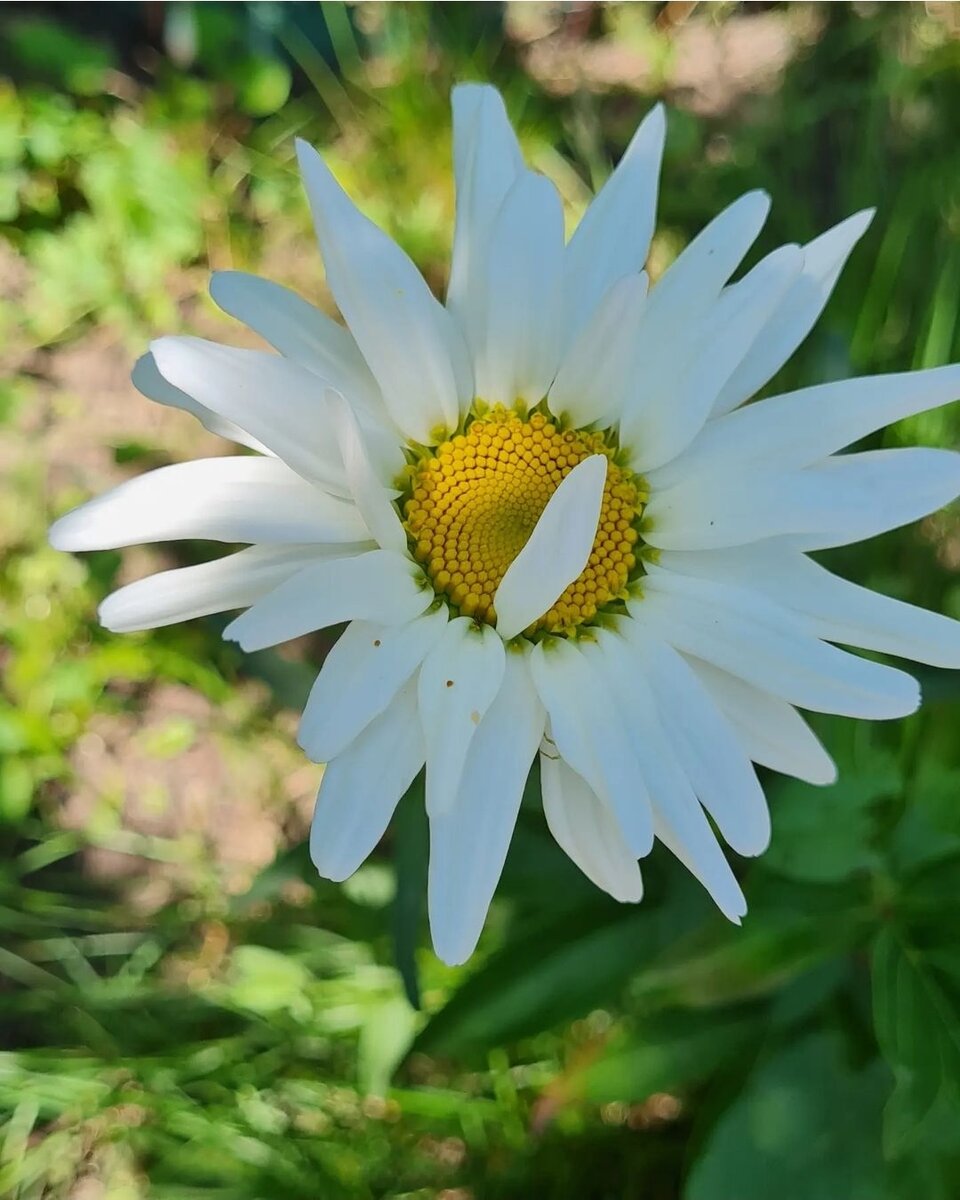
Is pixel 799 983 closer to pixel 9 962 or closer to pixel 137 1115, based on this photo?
pixel 137 1115

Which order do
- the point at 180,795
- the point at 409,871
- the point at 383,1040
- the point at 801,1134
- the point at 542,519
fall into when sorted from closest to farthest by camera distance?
the point at 542,519 → the point at 409,871 → the point at 801,1134 → the point at 383,1040 → the point at 180,795

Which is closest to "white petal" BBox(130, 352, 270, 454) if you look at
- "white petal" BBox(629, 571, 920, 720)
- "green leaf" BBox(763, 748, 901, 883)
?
"white petal" BBox(629, 571, 920, 720)

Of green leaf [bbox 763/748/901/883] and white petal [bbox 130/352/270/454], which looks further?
green leaf [bbox 763/748/901/883]

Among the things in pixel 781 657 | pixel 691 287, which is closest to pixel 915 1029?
pixel 781 657

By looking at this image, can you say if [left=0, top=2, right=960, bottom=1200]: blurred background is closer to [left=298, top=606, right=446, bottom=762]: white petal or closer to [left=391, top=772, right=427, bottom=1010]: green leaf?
[left=391, top=772, right=427, bottom=1010]: green leaf

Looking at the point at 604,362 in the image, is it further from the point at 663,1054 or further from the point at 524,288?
the point at 663,1054

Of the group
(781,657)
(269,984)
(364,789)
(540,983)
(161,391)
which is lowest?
(269,984)

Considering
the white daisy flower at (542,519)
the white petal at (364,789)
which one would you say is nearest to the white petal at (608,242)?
the white daisy flower at (542,519)
